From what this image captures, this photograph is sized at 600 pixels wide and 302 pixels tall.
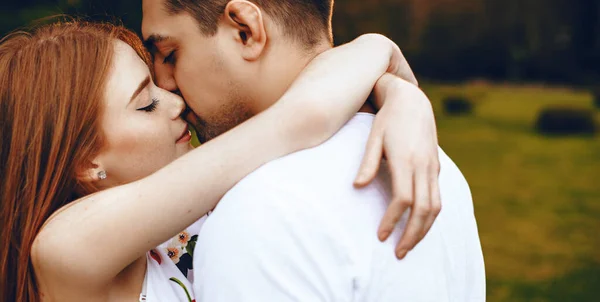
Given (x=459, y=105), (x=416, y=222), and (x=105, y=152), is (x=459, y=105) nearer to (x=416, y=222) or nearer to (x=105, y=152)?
(x=105, y=152)

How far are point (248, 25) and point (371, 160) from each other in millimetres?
654

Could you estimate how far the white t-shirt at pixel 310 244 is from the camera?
1.45 m

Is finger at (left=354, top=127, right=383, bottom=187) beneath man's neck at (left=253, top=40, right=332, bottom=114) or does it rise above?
beneath

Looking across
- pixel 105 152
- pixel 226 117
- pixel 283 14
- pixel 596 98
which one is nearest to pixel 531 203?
pixel 226 117

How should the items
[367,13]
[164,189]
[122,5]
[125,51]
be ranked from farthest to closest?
Answer: [367,13] < [122,5] < [125,51] < [164,189]

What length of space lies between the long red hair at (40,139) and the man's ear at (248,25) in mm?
434

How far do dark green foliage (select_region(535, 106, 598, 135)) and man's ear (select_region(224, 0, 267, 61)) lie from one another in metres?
17.0

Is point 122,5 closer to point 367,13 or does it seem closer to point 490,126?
point 490,126

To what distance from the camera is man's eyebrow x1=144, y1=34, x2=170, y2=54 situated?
2.14 metres

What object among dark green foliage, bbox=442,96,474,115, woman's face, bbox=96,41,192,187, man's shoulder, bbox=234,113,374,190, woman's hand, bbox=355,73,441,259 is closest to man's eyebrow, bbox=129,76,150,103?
woman's face, bbox=96,41,192,187

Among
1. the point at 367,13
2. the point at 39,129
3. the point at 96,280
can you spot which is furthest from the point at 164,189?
the point at 367,13

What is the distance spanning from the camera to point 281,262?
56.9 inches

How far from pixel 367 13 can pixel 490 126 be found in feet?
→ 34.2

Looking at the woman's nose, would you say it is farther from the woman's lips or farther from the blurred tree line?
the blurred tree line
